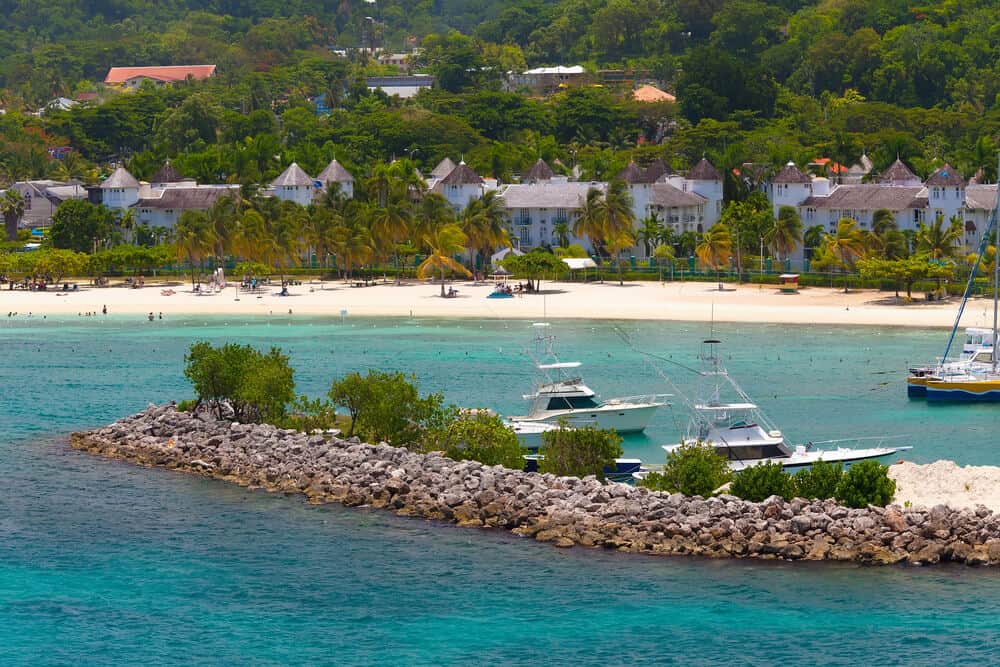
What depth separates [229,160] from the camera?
5738 inches

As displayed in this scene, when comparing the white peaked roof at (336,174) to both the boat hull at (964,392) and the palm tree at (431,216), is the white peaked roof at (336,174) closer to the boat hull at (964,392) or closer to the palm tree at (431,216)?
the palm tree at (431,216)

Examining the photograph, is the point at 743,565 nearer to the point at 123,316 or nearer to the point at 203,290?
the point at 123,316

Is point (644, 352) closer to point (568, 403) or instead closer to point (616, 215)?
point (568, 403)

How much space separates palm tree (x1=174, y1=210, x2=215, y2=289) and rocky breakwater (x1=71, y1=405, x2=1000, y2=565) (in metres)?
60.6

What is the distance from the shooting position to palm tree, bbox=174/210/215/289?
11281 cm

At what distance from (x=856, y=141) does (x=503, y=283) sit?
50168 millimetres

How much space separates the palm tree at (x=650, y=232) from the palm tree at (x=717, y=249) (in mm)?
8217

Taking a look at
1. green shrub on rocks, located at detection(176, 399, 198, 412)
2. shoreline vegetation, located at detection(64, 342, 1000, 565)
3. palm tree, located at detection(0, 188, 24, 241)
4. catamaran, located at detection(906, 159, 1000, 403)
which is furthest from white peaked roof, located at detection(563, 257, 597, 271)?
palm tree, located at detection(0, 188, 24, 241)

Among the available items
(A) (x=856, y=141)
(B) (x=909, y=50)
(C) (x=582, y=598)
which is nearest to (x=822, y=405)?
(C) (x=582, y=598)

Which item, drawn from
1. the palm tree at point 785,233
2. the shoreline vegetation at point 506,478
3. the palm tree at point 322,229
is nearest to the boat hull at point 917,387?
the shoreline vegetation at point 506,478

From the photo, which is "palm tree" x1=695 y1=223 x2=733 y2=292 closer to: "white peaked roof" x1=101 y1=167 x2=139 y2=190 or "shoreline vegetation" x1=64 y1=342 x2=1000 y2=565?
"white peaked roof" x1=101 y1=167 x2=139 y2=190

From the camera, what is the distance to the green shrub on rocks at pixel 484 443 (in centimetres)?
4775

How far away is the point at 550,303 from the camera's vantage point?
313ft

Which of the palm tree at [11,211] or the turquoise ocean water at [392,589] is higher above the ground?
the palm tree at [11,211]
